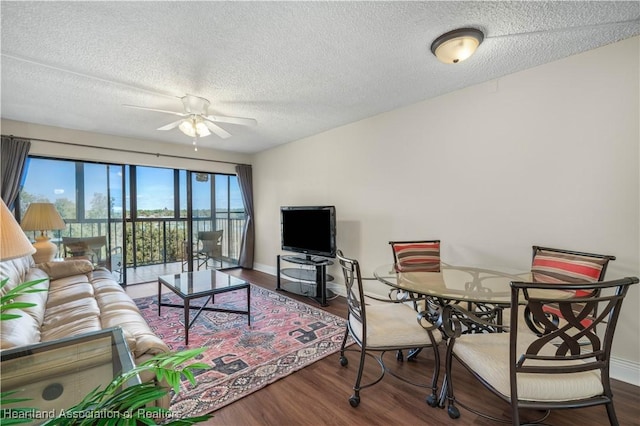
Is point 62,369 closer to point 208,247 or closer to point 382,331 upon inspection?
point 382,331

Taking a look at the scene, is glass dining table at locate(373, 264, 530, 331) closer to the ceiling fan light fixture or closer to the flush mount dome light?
the flush mount dome light

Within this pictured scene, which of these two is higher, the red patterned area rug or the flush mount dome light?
the flush mount dome light

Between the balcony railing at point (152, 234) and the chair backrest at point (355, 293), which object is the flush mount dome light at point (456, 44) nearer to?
the chair backrest at point (355, 293)

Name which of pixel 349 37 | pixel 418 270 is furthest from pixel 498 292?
pixel 349 37

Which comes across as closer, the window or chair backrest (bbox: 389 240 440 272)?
chair backrest (bbox: 389 240 440 272)

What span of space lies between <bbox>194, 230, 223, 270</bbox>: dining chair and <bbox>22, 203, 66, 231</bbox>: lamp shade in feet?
6.90

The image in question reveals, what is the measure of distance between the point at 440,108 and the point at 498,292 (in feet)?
6.49

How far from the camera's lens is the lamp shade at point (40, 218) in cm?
319

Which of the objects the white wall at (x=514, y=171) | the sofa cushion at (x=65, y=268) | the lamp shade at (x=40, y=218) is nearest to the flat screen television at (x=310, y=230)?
the white wall at (x=514, y=171)

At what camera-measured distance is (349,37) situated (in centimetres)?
191

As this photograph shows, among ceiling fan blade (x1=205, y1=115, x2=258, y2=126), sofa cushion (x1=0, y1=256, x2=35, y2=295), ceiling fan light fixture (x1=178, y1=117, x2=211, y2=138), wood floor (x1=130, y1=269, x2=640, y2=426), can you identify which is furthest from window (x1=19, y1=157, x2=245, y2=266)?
wood floor (x1=130, y1=269, x2=640, y2=426)

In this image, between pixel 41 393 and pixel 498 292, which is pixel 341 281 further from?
pixel 41 393

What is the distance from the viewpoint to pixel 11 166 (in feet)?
11.0

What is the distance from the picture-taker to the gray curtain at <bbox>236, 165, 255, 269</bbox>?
18.0ft
